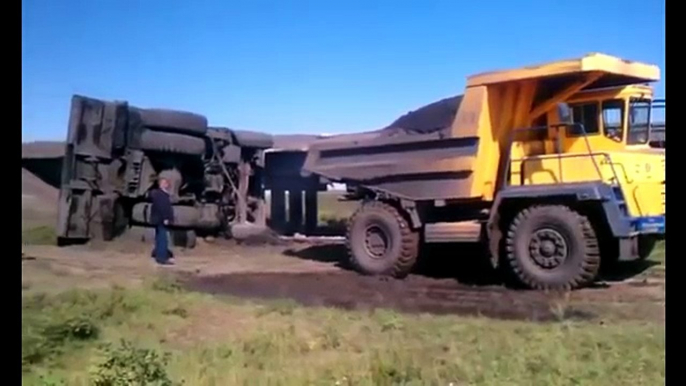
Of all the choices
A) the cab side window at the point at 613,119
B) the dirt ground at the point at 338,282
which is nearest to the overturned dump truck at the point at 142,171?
the dirt ground at the point at 338,282

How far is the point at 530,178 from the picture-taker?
413 inches

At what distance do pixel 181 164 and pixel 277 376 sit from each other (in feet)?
33.9

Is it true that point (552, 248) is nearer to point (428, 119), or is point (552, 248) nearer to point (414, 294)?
point (414, 294)

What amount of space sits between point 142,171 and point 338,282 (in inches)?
205

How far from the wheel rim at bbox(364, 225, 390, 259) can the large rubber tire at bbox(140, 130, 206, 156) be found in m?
4.62

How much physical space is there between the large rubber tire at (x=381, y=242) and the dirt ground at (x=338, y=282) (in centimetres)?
22

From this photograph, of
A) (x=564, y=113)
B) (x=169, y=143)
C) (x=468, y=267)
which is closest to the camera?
(x=564, y=113)

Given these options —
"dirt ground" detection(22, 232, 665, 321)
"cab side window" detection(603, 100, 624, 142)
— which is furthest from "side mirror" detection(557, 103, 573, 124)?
"dirt ground" detection(22, 232, 665, 321)

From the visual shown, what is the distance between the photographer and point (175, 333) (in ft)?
24.4

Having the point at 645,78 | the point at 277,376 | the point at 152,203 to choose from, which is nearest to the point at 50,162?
the point at 152,203

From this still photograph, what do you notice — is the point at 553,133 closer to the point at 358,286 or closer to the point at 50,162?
the point at 358,286

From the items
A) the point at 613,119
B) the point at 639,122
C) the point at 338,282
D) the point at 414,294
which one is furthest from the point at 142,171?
the point at 639,122

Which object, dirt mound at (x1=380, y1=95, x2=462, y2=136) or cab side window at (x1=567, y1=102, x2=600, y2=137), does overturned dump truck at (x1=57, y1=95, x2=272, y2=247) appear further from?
cab side window at (x1=567, y1=102, x2=600, y2=137)
